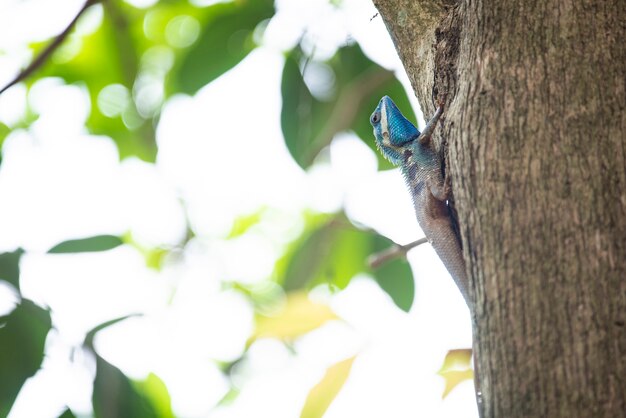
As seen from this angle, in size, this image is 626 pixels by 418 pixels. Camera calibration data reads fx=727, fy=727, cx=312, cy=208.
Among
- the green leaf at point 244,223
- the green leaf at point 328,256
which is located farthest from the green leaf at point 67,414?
the green leaf at point 244,223

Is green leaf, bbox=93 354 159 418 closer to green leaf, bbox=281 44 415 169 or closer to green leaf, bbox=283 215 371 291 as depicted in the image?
green leaf, bbox=283 215 371 291

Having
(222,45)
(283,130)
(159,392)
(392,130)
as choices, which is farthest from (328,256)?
(222,45)

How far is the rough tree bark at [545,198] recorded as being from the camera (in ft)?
5.44

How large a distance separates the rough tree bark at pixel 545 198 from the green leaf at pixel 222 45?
1.75 meters

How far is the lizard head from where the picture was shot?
11.7 feet

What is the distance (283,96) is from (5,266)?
1618mm

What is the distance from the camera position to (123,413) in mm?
3145

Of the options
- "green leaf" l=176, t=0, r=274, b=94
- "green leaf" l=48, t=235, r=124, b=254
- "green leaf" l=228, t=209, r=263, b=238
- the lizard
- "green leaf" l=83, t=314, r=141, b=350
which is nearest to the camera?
the lizard

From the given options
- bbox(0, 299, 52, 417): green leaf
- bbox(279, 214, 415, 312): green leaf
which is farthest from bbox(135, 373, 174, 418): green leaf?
bbox(279, 214, 415, 312): green leaf

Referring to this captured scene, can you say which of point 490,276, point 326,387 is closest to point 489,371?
point 490,276

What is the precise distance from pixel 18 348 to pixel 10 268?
37cm

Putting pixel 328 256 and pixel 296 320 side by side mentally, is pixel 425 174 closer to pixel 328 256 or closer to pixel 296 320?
pixel 296 320

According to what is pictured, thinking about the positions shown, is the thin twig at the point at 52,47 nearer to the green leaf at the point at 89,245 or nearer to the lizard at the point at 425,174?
the green leaf at the point at 89,245

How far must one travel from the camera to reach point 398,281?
3.89 m
